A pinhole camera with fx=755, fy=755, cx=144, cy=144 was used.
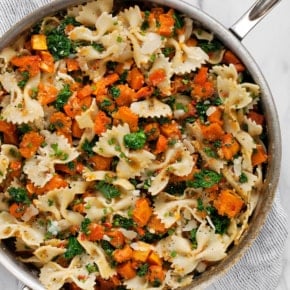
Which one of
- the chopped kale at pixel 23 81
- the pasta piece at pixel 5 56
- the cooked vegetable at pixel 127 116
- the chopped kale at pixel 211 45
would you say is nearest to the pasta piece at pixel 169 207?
the cooked vegetable at pixel 127 116

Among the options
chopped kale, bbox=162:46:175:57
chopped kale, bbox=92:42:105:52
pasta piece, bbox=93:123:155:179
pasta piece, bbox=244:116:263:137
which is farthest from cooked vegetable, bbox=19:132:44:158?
pasta piece, bbox=244:116:263:137

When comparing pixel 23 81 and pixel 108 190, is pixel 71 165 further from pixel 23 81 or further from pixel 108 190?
pixel 23 81

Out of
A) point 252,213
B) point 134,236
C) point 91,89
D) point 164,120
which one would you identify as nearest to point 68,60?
point 91,89

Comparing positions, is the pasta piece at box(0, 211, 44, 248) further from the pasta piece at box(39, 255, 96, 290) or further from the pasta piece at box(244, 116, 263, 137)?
the pasta piece at box(244, 116, 263, 137)

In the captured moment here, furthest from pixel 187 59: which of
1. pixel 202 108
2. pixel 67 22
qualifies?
pixel 67 22

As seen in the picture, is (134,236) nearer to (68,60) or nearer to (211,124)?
(211,124)
